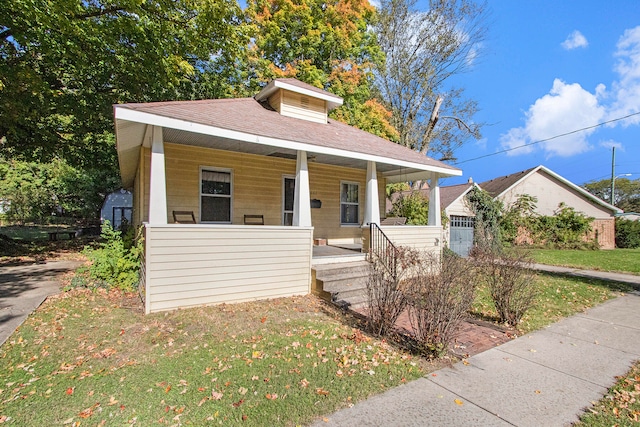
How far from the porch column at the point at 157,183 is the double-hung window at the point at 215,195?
2599 millimetres

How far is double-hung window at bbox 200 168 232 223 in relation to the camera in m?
8.14

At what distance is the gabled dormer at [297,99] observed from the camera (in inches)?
362

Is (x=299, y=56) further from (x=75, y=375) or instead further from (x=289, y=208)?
(x=75, y=375)

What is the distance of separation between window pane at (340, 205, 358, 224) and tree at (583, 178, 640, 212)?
51.6 metres

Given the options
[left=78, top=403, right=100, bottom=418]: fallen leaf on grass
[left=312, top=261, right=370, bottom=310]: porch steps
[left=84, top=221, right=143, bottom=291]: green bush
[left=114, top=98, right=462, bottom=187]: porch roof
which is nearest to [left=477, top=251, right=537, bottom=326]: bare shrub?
[left=312, top=261, right=370, bottom=310]: porch steps

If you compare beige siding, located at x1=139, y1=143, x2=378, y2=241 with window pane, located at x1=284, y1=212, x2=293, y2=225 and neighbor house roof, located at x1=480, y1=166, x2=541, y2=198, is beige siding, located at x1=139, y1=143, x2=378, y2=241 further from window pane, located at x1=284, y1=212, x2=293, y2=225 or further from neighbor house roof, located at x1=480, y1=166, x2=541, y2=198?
neighbor house roof, located at x1=480, y1=166, x2=541, y2=198

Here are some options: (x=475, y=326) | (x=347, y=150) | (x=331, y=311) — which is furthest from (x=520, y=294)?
(x=347, y=150)

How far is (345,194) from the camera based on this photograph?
10859 mm

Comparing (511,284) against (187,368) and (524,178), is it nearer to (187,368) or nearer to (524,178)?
(187,368)

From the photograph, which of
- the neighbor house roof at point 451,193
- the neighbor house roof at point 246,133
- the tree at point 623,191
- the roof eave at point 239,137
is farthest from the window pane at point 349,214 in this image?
the tree at point 623,191

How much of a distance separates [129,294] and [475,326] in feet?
22.2

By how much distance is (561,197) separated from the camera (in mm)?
21578

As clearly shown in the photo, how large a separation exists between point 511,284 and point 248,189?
650cm

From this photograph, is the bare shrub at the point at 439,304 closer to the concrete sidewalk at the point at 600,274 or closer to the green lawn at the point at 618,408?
the green lawn at the point at 618,408
